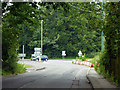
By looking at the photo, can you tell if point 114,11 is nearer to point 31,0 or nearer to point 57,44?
point 31,0

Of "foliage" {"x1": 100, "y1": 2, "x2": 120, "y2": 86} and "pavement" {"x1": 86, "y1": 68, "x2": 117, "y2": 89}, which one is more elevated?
"foliage" {"x1": 100, "y1": 2, "x2": 120, "y2": 86}

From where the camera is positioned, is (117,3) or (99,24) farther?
(99,24)

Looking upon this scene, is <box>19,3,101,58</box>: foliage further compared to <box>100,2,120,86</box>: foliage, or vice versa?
<box>19,3,101,58</box>: foliage

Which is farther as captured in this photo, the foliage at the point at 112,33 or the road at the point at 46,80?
the foliage at the point at 112,33

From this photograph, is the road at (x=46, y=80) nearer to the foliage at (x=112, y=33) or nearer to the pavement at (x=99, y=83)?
the pavement at (x=99, y=83)

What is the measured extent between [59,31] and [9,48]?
52.7 m

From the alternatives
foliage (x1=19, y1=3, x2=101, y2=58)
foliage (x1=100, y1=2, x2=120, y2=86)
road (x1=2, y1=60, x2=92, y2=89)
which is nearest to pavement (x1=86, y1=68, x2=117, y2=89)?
road (x1=2, y1=60, x2=92, y2=89)

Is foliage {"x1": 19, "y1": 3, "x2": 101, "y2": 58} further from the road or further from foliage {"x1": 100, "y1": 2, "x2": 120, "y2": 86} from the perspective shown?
foliage {"x1": 100, "y1": 2, "x2": 120, "y2": 86}

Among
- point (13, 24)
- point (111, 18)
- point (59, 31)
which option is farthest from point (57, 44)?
point (111, 18)

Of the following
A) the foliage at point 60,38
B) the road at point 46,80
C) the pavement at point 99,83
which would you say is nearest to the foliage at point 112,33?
the pavement at point 99,83

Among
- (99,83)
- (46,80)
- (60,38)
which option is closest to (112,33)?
(99,83)

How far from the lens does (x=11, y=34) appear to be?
19688 millimetres

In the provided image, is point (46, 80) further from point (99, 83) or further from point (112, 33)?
point (112, 33)

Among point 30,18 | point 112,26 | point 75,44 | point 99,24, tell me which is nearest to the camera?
point 112,26
